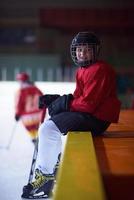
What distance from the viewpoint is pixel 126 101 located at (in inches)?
156

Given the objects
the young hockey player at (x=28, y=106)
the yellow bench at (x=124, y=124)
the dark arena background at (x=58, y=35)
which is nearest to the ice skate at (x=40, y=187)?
the yellow bench at (x=124, y=124)

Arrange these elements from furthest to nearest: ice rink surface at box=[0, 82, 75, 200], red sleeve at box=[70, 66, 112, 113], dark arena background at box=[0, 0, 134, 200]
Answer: dark arena background at box=[0, 0, 134, 200], ice rink surface at box=[0, 82, 75, 200], red sleeve at box=[70, 66, 112, 113]

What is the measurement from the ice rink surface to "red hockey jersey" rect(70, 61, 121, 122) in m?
0.16

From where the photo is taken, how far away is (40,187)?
5.51 ft

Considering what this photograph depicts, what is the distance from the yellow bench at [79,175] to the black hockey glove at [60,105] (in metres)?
0.23

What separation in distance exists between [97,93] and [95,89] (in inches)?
0.7

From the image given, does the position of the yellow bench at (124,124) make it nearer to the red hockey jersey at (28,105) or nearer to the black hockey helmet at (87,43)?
the black hockey helmet at (87,43)

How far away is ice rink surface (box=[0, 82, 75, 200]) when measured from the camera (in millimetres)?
1863

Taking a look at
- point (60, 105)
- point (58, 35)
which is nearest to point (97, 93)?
point (60, 105)

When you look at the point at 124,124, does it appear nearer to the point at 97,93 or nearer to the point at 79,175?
the point at 97,93

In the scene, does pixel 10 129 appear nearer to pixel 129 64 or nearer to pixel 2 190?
pixel 2 190

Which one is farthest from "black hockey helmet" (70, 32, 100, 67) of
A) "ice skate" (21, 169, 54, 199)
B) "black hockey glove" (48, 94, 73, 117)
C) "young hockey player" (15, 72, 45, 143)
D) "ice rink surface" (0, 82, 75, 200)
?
"young hockey player" (15, 72, 45, 143)

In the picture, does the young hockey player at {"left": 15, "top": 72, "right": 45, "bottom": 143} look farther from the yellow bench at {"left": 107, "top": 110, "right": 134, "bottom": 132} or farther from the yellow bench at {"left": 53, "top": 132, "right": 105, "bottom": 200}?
the yellow bench at {"left": 53, "top": 132, "right": 105, "bottom": 200}

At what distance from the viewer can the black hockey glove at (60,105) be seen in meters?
1.58
